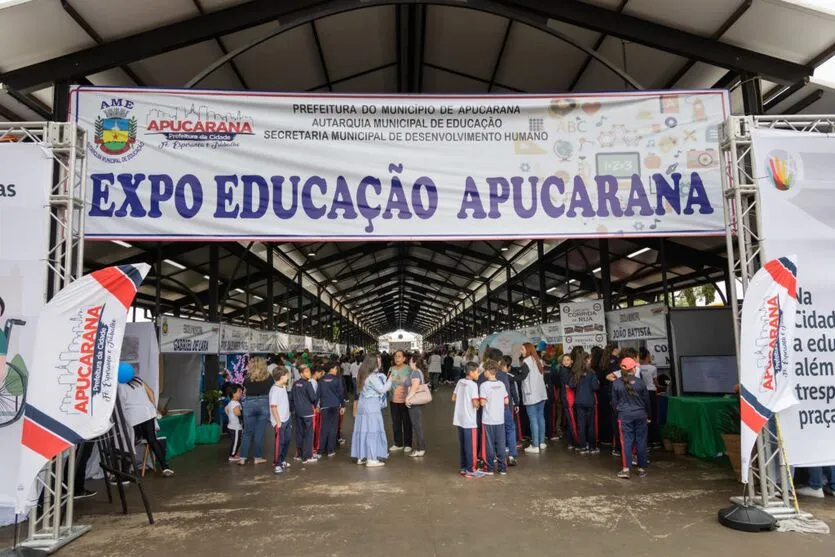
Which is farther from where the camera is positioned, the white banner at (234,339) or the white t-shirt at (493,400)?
the white banner at (234,339)

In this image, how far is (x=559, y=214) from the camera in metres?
5.46

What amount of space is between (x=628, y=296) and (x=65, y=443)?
22.6m

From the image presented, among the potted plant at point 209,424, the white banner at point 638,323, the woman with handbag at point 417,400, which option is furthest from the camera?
the potted plant at point 209,424

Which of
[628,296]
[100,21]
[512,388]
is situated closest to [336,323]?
[628,296]

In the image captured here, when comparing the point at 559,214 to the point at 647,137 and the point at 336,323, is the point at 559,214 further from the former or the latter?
the point at 336,323

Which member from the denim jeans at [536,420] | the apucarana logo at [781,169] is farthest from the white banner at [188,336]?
the apucarana logo at [781,169]

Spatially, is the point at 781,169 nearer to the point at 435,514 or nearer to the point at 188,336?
the point at 435,514

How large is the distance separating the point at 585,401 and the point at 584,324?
3.36 metres

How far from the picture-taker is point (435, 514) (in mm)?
5012

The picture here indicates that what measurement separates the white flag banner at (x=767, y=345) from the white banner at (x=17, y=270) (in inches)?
238

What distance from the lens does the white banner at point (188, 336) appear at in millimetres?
8164

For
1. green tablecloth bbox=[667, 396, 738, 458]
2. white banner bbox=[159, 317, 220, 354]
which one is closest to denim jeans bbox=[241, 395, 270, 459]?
white banner bbox=[159, 317, 220, 354]

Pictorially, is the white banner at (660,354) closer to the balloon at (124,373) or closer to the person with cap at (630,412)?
the person with cap at (630,412)

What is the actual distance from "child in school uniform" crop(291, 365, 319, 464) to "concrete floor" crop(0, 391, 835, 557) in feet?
1.94
